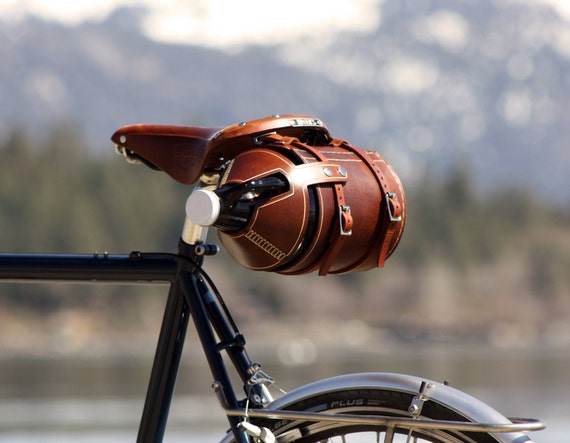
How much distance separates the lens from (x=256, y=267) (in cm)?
230

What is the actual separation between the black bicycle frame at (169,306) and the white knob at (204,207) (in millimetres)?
270

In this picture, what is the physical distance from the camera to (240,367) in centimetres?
237

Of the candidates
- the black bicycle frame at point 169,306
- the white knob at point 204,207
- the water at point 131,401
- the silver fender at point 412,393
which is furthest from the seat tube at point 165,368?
the water at point 131,401

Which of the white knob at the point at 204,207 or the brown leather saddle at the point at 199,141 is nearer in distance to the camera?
the white knob at the point at 204,207

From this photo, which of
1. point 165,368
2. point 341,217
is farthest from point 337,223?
point 165,368

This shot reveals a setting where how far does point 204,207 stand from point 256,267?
185 millimetres

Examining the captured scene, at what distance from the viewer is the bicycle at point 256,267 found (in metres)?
2.19

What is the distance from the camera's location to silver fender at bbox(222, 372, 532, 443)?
2137 millimetres

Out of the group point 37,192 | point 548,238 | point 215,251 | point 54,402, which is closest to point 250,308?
point 37,192

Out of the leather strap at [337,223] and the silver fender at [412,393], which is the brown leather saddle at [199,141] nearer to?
the leather strap at [337,223]

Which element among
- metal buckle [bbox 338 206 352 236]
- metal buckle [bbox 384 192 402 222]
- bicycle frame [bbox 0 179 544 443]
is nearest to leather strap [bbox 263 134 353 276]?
metal buckle [bbox 338 206 352 236]

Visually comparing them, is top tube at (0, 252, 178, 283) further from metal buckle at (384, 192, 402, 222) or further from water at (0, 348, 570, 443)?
water at (0, 348, 570, 443)

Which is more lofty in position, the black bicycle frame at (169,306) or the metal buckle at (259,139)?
the metal buckle at (259,139)

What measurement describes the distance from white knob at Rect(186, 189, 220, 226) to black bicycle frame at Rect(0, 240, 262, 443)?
0.27 metres
